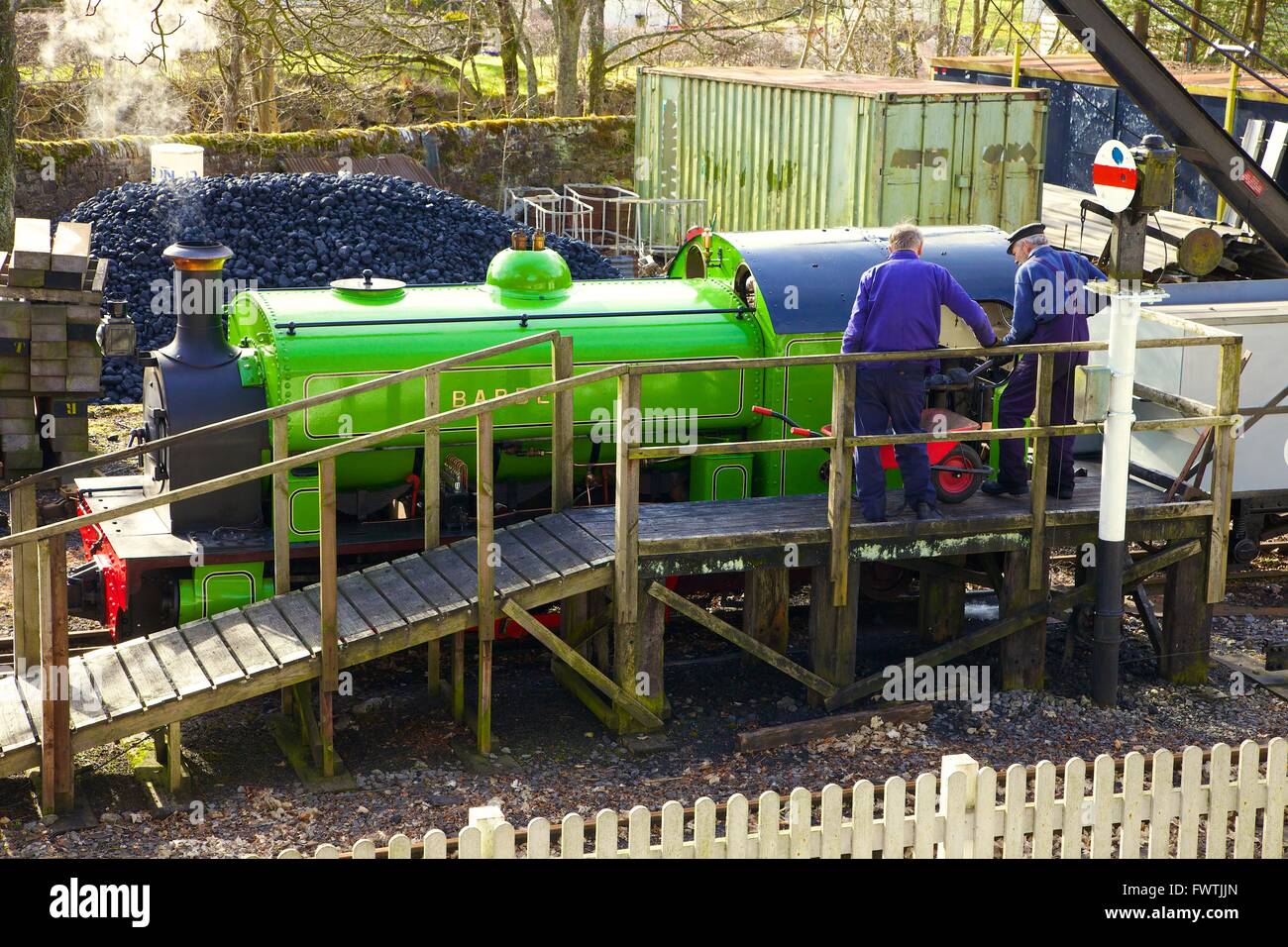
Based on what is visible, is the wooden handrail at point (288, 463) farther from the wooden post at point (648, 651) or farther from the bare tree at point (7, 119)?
the bare tree at point (7, 119)

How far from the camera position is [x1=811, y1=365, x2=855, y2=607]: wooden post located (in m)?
8.33

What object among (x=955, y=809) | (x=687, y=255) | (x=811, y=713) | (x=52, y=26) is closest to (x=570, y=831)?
(x=955, y=809)

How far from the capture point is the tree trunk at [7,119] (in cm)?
1608

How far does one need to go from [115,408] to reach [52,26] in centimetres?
1699

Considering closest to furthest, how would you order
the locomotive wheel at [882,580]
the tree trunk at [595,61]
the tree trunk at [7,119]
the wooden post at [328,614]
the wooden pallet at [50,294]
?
1. the wooden post at [328,614]
2. the wooden pallet at [50,294]
3. the locomotive wheel at [882,580]
4. the tree trunk at [7,119]
5. the tree trunk at [595,61]

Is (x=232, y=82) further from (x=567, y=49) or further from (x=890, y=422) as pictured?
(x=890, y=422)

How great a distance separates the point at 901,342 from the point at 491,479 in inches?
94.9

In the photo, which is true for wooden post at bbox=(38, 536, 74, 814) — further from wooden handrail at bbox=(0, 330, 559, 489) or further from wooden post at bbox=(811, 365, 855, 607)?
wooden post at bbox=(811, 365, 855, 607)

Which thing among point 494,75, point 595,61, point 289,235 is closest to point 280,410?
point 289,235

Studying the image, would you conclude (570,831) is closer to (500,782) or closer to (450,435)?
(500,782)

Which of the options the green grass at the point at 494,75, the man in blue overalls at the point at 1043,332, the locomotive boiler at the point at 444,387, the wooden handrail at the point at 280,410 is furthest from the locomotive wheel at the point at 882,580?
the green grass at the point at 494,75

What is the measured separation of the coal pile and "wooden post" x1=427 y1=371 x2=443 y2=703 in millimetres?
7536

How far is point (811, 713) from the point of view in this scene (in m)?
9.00
